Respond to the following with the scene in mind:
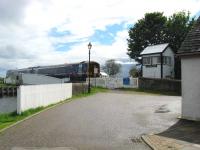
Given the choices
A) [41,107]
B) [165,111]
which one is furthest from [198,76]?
[41,107]

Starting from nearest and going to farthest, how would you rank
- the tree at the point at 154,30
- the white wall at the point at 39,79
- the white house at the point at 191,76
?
the white house at the point at 191,76, the white wall at the point at 39,79, the tree at the point at 154,30

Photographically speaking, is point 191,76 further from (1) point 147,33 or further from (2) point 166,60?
(1) point 147,33

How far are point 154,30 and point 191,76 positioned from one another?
56189mm

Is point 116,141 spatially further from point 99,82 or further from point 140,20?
→ point 140,20

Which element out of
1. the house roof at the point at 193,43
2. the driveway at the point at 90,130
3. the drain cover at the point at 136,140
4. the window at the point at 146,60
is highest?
the window at the point at 146,60

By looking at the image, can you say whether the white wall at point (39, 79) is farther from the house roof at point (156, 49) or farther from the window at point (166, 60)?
the window at point (166, 60)

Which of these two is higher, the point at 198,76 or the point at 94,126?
the point at 198,76

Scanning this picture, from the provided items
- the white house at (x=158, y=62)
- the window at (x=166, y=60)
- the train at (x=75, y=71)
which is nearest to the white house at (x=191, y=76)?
the white house at (x=158, y=62)

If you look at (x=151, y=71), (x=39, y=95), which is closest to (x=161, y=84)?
(x=151, y=71)

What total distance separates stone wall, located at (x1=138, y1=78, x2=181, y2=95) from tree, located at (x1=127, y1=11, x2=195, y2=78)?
2191 centimetres

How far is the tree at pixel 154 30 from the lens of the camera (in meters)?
72.1

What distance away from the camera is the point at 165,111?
2216cm

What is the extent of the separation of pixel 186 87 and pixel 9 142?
32.1ft

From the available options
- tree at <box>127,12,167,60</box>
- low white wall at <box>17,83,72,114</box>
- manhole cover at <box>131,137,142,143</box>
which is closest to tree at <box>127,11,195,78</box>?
tree at <box>127,12,167,60</box>
